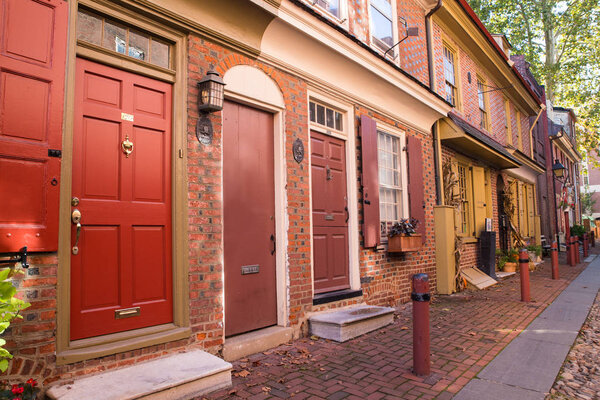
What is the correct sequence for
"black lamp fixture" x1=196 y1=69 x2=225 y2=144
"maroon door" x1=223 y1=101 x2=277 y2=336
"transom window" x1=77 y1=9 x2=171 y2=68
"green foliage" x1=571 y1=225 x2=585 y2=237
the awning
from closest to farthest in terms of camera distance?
"transom window" x1=77 y1=9 x2=171 y2=68 → "black lamp fixture" x1=196 y1=69 x2=225 y2=144 → "maroon door" x1=223 y1=101 x2=277 y2=336 → the awning → "green foliage" x1=571 y1=225 x2=585 y2=237

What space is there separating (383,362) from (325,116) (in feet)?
11.6

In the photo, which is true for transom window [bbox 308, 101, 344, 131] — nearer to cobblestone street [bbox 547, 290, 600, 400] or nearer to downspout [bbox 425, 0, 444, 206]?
downspout [bbox 425, 0, 444, 206]

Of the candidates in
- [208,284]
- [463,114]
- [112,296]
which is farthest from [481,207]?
[112,296]

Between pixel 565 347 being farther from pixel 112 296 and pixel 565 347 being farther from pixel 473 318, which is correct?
pixel 112 296

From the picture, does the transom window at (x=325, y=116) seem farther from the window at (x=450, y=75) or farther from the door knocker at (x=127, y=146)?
the window at (x=450, y=75)

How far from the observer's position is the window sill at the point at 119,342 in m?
2.95

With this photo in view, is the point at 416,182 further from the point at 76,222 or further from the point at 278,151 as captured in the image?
the point at 76,222

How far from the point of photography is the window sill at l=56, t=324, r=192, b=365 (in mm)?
2949

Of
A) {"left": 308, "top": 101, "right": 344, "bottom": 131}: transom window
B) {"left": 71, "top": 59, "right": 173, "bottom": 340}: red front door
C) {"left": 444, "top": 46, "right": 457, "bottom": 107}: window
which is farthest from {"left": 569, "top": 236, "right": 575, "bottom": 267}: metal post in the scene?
{"left": 71, "top": 59, "right": 173, "bottom": 340}: red front door

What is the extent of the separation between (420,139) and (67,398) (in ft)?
24.3

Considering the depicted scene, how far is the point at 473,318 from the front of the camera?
5910 mm

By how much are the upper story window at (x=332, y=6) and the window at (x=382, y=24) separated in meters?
1.04

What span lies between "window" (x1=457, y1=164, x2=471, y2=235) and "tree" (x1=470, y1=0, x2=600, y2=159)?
15290mm

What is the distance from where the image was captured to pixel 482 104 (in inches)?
491
